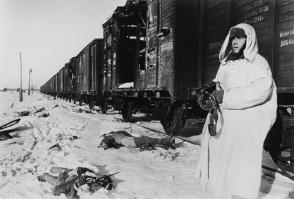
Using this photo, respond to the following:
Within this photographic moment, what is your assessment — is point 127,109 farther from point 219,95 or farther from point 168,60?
point 219,95

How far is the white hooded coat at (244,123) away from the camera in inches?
109

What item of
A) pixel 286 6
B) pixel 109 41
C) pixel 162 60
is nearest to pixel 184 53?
pixel 162 60

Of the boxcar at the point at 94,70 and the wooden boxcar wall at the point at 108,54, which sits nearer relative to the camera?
the wooden boxcar wall at the point at 108,54

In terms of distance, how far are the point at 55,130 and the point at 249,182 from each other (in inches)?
282

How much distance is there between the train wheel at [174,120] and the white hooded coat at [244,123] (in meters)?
4.51

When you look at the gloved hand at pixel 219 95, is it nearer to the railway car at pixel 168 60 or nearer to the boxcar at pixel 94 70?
the railway car at pixel 168 60

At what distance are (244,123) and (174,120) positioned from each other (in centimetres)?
503

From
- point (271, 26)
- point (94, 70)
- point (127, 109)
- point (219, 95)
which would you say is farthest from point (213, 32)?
point (94, 70)

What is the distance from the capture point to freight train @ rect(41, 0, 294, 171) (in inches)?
189

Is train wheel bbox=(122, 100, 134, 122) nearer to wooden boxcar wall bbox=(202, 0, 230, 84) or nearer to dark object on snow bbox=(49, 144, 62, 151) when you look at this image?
wooden boxcar wall bbox=(202, 0, 230, 84)

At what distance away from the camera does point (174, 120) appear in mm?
7840

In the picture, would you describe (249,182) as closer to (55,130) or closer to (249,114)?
(249,114)

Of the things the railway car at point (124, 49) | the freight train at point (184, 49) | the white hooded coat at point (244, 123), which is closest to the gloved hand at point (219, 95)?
the white hooded coat at point (244, 123)

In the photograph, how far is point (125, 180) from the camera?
3.95 m
